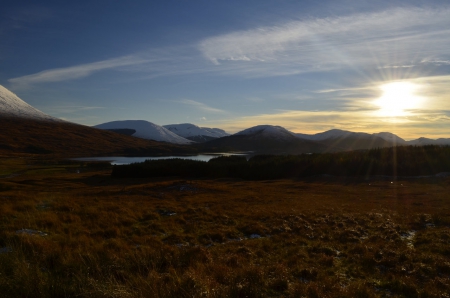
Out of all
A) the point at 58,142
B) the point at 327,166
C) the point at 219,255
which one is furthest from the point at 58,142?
the point at 219,255

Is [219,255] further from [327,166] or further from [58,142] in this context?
[58,142]

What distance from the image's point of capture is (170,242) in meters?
10.7

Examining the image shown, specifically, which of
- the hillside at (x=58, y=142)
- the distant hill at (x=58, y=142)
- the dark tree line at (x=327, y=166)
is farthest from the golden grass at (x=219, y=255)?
the hillside at (x=58, y=142)

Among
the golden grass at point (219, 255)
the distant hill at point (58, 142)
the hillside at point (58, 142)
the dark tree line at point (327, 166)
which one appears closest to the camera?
the golden grass at point (219, 255)

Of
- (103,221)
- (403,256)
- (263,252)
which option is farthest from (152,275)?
(103,221)

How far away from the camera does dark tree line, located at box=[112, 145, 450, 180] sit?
47422 mm

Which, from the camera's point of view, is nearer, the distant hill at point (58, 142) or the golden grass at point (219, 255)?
the golden grass at point (219, 255)

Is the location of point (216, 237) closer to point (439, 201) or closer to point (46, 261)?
point (46, 261)

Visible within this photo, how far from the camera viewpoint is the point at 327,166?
53.6 m

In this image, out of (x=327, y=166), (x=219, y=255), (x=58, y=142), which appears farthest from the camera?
(x=58, y=142)

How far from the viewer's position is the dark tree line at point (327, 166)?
47422 millimetres

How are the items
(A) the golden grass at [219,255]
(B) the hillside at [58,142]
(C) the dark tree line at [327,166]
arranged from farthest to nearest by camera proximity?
(B) the hillside at [58,142] < (C) the dark tree line at [327,166] < (A) the golden grass at [219,255]

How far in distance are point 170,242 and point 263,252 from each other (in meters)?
3.10

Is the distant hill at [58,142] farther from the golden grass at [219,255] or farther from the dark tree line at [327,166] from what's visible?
the golden grass at [219,255]
